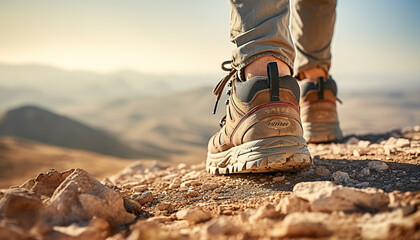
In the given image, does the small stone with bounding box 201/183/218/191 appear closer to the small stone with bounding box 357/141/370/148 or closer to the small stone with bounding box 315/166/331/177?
the small stone with bounding box 315/166/331/177

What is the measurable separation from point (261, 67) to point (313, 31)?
1221 millimetres

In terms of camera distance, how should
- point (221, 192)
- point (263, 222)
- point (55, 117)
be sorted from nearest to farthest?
point (263, 222)
point (221, 192)
point (55, 117)

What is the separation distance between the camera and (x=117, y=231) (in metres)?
1.14

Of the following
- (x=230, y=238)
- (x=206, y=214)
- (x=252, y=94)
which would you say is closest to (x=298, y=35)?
(x=252, y=94)

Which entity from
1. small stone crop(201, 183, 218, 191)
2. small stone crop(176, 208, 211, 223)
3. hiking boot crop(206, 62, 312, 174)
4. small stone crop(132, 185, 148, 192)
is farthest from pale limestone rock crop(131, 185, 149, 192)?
small stone crop(176, 208, 211, 223)

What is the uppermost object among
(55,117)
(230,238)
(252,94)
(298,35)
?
(55,117)

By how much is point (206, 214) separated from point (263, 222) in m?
0.24

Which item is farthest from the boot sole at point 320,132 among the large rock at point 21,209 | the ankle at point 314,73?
the large rock at point 21,209

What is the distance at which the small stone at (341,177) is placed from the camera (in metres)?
1.51

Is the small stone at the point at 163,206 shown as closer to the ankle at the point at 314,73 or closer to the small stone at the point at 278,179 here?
the small stone at the point at 278,179

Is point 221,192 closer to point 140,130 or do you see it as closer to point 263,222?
point 263,222

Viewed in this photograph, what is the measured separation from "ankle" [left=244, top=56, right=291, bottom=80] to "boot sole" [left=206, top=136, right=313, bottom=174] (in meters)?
0.35

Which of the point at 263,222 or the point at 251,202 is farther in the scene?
the point at 251,202

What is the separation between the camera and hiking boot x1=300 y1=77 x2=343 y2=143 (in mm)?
2654
